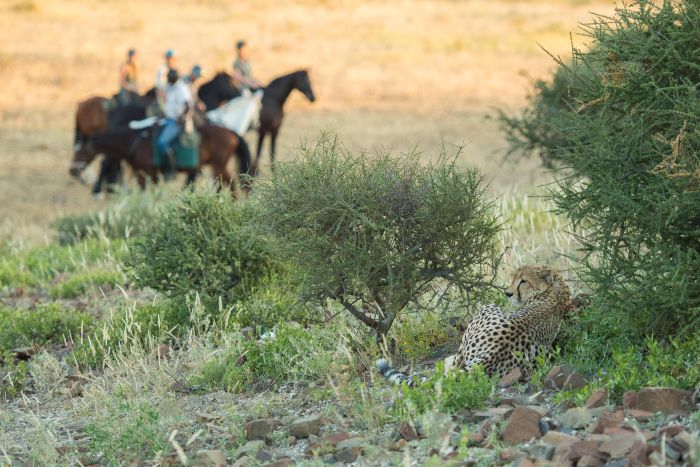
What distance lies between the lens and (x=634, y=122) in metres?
5.80

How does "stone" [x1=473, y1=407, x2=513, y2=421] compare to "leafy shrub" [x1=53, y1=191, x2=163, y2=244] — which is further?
"leafy shrub" [x1=53, y1=191, x2=163, y2=244]

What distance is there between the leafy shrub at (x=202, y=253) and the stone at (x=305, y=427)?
8.49ft

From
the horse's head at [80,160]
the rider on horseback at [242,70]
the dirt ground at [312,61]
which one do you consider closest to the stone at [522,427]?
the dirt ground at [312,61]

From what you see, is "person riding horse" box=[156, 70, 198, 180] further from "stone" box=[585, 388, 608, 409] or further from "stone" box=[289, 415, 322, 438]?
"stone" box=[585, 388, 608, 409]

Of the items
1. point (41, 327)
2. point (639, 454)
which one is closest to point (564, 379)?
point (639, 454)

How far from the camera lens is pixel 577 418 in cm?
495

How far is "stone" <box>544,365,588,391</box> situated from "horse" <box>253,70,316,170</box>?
1691cm

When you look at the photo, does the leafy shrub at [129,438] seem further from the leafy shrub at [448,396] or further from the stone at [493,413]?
the stone at [493,413]

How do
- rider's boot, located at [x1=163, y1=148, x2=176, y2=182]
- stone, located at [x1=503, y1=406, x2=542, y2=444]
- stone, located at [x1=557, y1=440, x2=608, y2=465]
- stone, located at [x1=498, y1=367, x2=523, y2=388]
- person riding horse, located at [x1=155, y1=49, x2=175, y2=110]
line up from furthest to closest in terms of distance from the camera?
1. person riding horse, located at [x1=155, y1=49, x2=175, y2=110]
2. rider's boot, located at [x1=163, y1=148, x2=176, y2=182]
3. stone, located at [x1=498, y1=367, x2=523, y2=388]
4. stone, located at [x1=503, y1=406, x2=542, y2=444]
5. stone, located at [x1=557, y1=440, x2=608, y2=465]

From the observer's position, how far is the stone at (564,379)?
543 centimetres

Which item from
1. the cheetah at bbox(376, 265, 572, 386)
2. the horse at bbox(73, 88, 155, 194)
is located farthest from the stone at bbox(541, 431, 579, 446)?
the horse at bbox(73, 88, 155, 194)

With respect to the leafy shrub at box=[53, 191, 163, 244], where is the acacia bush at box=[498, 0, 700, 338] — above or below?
above

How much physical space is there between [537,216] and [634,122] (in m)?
4.57

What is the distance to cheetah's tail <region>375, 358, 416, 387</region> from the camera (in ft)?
18.7
